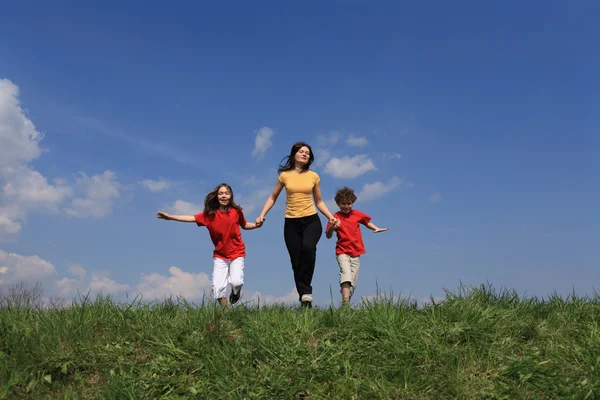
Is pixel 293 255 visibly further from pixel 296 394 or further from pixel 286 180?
pixel 296 394

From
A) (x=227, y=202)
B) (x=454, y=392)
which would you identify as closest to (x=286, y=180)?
(x=227, y=202)

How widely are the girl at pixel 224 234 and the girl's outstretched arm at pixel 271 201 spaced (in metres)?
0.12

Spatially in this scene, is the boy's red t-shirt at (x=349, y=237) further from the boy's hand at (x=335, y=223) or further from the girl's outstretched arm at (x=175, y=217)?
the girl's outstretched arm at (x=175, y=217)

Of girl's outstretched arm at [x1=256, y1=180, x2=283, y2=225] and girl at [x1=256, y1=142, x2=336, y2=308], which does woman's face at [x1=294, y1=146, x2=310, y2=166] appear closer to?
girl at [x1=256, y1=142, x2=336, y2=308]

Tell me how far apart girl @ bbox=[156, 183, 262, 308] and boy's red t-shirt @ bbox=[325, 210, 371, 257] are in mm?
1532

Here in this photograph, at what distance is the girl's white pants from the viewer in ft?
27.9

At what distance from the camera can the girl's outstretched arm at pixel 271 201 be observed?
8977 mm

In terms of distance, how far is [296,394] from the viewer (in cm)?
508

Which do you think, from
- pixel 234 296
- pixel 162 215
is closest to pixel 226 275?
pixel 234 296

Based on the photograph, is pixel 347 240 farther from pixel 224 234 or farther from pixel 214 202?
pixel 214 202

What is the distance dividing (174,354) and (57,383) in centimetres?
131

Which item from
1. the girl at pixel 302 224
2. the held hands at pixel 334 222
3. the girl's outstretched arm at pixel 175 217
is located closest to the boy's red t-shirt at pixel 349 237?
the held hands at pixel 334 222

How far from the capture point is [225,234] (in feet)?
28.4

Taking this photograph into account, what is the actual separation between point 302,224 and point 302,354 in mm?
3410
